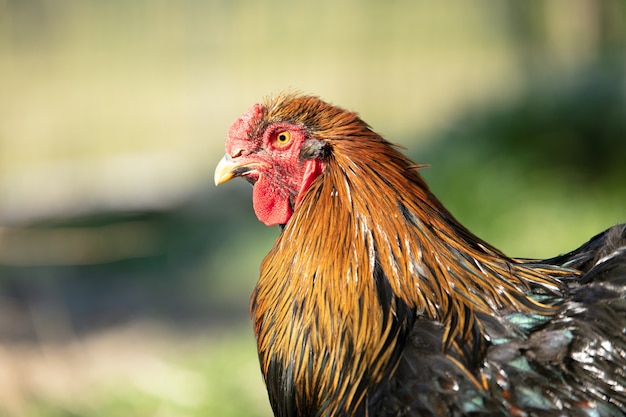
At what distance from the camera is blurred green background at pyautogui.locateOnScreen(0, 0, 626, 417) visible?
19.7 ft

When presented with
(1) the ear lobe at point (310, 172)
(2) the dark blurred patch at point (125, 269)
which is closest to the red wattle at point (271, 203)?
(1) the ear lobe at point (310, 172)

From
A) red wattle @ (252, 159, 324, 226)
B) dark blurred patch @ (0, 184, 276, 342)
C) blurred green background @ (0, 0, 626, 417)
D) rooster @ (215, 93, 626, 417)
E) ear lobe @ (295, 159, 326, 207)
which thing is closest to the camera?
rooster @ (215, 93, 626, 417)

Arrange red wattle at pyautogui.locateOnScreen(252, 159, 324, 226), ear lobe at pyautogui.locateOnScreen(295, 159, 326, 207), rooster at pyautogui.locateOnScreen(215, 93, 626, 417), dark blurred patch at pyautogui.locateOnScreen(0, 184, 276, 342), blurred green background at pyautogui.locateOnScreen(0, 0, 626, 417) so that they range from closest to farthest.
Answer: rooster at pyautogui.locateOnScreen(215, 93, 626, 417)
ear lobe at pyautogui.locateOnScreen(295, 159, 326, 207)
red wattle at pyautogui.locateOnScreen(252, 159, 324, 226)
blurred green background at pyautogui.locateOnScreen(0, 0, 626, 417)
dark blurred patch at pyautogui.locateOnScreen(0, 184, 276, 342)

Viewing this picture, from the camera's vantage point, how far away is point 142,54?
49.1 feet

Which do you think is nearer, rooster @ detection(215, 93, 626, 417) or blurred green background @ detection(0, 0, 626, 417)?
rooster @ detection(215, 93, 626, 417)

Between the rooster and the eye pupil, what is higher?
the eye pupil

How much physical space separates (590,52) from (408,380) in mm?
8222

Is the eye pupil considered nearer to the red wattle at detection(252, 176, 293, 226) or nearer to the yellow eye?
the yellow eye

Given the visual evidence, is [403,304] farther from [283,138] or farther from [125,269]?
[125,269]

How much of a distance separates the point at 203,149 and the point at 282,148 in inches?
394

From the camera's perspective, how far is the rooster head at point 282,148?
8.64 ft

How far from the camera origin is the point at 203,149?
1255 cm

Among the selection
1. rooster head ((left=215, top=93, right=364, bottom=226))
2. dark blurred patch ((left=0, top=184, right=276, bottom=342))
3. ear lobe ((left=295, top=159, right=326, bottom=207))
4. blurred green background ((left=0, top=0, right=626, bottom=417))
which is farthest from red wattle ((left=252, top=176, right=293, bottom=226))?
dark blurred patch ((left=0, top=184, right=276, bottom=342))

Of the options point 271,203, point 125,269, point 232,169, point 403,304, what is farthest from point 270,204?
point 125,269
